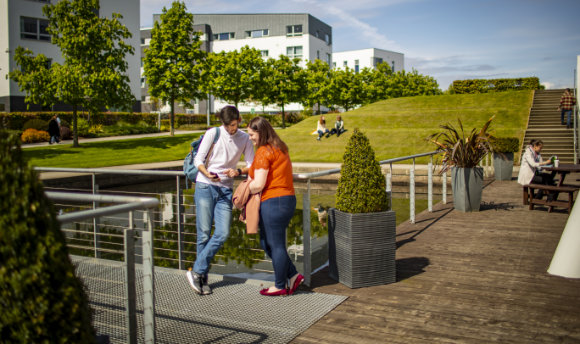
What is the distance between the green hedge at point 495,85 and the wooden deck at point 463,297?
38.6 metres

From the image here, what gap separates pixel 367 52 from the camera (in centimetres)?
8875

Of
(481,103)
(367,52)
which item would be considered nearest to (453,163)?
(481,103)

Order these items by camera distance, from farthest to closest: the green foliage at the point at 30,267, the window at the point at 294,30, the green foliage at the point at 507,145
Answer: the window at the point at 294,30 → the green foliage at the point at 507,145 → the green foliage at the point at 30,267

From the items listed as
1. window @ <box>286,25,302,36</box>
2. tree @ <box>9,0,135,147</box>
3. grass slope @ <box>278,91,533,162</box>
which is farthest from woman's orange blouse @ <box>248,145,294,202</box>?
window @ <box>286,25,302,36</box>

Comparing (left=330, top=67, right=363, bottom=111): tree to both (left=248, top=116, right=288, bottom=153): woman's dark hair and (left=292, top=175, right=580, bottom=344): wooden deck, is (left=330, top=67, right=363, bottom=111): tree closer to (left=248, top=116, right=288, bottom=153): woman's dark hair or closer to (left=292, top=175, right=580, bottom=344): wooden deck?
(left=292, top=175, right=580, bottom=344): wooden deck

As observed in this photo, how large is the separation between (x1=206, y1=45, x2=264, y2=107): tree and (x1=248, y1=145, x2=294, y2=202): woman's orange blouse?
38720mm

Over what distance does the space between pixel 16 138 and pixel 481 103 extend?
36.6 meters

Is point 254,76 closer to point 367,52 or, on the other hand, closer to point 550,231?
point 550,231

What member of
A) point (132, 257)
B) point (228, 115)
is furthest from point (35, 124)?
point (132, 257)

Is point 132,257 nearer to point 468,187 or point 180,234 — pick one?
point 180,234

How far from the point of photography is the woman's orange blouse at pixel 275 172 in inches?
183

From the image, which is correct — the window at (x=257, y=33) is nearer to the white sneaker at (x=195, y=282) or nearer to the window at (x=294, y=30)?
the window at (x=294, y=30)

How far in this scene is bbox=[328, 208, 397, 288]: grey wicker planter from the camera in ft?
17.0

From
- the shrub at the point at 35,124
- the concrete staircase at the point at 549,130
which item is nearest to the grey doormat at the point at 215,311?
the concrete staircase at the point at 549,130
